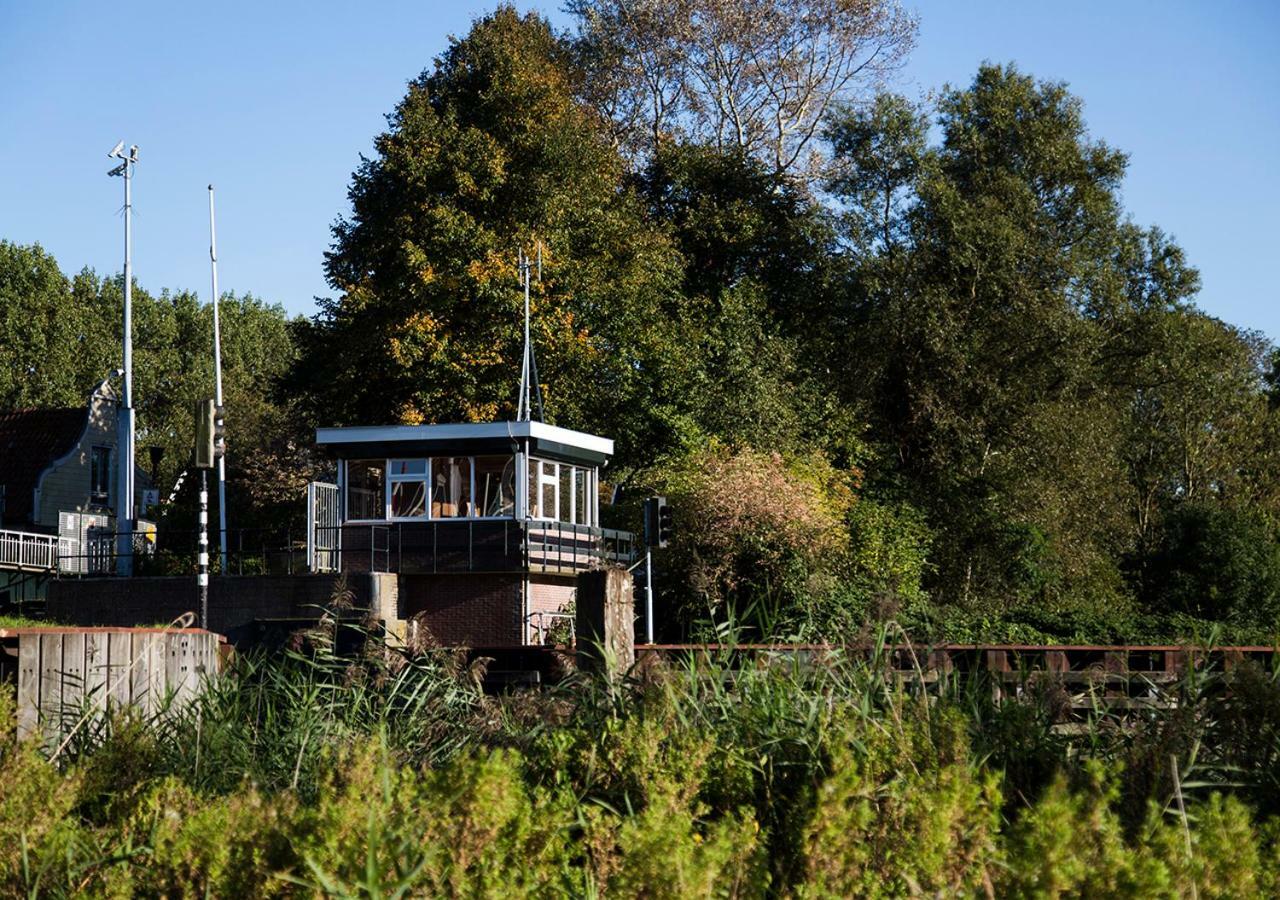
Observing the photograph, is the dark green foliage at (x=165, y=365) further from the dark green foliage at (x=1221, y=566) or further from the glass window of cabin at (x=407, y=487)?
the dark green foliage at (x=1221, y=566)

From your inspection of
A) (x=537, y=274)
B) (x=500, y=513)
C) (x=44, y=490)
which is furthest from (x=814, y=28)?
(x=44, y=490)

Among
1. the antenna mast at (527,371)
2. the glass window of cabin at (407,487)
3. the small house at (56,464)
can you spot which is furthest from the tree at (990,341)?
the small house at (56,464)

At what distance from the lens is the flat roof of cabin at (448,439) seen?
3147cm

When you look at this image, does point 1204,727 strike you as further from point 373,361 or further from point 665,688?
point 373,361

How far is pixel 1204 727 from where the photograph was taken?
6574 millimetres

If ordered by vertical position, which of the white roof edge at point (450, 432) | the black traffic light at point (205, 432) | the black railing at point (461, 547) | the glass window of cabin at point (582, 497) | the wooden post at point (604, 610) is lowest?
the wooden post at point (604, 610)

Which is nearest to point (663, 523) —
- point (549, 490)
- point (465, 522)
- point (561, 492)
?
point (549, 490)

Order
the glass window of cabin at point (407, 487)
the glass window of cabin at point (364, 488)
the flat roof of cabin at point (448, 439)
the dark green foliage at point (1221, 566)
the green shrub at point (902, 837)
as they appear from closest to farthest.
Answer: the green shrub at point (902, 837) → the flat roof of cabin at point (448, 439) → the glass window of cabin at point (407, 487) → the glass window of cabin at point (364, 488) → the dark green foliage at point (1221, 566)

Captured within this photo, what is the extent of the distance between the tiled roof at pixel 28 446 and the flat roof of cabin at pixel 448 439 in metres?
20.4

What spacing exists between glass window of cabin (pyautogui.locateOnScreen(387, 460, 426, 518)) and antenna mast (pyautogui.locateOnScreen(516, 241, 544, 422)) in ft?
7.78

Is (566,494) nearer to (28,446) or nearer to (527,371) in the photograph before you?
(527,371)

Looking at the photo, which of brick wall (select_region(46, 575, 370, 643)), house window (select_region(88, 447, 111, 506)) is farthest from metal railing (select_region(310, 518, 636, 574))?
house window (select_region(88, 447, 111, 506))

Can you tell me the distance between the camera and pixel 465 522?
31625 mm

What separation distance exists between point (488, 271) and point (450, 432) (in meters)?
6.50
